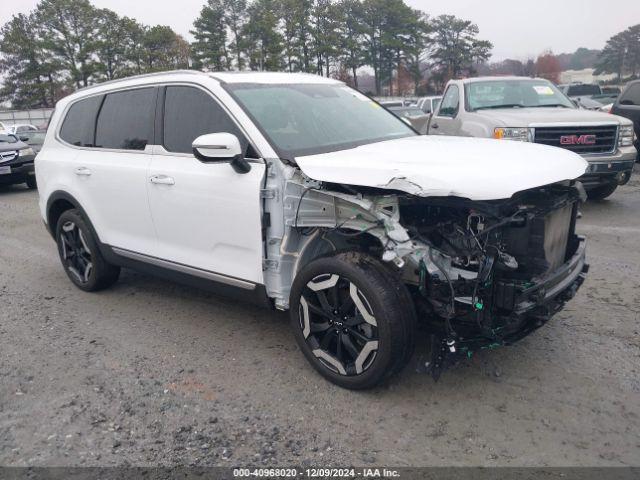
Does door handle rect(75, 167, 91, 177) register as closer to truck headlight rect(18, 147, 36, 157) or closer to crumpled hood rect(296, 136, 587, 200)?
crumpled hood rect(296, 136, 587, 200)

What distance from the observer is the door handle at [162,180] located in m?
4.05

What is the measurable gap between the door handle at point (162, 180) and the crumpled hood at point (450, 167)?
118cm

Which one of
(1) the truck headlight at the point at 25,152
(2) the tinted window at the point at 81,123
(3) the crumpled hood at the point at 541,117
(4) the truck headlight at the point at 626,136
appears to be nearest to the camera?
(2) the tinted window at the point at 81,123

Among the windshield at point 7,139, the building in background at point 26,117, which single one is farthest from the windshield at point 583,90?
the building in background at point 26,117

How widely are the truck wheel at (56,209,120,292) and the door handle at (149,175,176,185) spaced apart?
4.15 feet

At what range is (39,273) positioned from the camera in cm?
611

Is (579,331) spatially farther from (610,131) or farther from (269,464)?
(610,131)

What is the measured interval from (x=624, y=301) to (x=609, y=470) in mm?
2258

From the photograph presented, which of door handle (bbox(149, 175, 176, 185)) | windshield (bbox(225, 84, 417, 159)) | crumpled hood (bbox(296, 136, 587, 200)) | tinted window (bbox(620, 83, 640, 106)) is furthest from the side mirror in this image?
tinted window (bbox(620, 83, 640, 106))

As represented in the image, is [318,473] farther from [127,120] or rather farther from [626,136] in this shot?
[626,136]

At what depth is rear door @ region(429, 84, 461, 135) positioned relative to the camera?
8.54 meters

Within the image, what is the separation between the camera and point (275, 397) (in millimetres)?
3375

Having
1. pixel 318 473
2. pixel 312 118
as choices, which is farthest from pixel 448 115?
pixel 318 473

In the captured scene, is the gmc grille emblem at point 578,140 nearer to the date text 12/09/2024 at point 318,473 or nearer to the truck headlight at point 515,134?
the truck headlight at point 515,134
